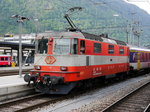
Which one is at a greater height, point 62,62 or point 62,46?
point 62,46

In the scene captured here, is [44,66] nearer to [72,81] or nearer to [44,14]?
[72,81]

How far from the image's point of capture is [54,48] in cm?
1223

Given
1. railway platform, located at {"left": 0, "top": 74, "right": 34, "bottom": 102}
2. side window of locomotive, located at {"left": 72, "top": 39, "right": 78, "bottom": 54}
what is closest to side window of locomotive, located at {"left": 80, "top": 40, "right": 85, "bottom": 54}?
side window of locomotive, located at {"left": 72, "top": 39, "right": 78, "bottom": 54}

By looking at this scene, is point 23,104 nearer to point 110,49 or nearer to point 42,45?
point 42,45

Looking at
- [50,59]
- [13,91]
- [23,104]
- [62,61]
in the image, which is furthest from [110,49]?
[23,104]

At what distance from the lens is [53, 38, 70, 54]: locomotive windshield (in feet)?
39.3

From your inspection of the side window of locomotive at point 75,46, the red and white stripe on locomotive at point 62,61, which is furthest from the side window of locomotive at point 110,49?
the side window of locomotive at point 75,46

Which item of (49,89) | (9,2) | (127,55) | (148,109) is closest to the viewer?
(148,109)

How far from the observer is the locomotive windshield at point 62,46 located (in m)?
12.0

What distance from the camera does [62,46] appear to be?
12094mm

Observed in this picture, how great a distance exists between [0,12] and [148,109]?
343 feet

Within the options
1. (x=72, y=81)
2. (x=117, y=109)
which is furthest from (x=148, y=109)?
(x=72, y=81)

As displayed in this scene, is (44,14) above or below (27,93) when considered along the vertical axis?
above

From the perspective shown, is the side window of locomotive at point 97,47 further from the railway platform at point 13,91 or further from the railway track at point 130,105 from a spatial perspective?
the railway platform at point 13,91
